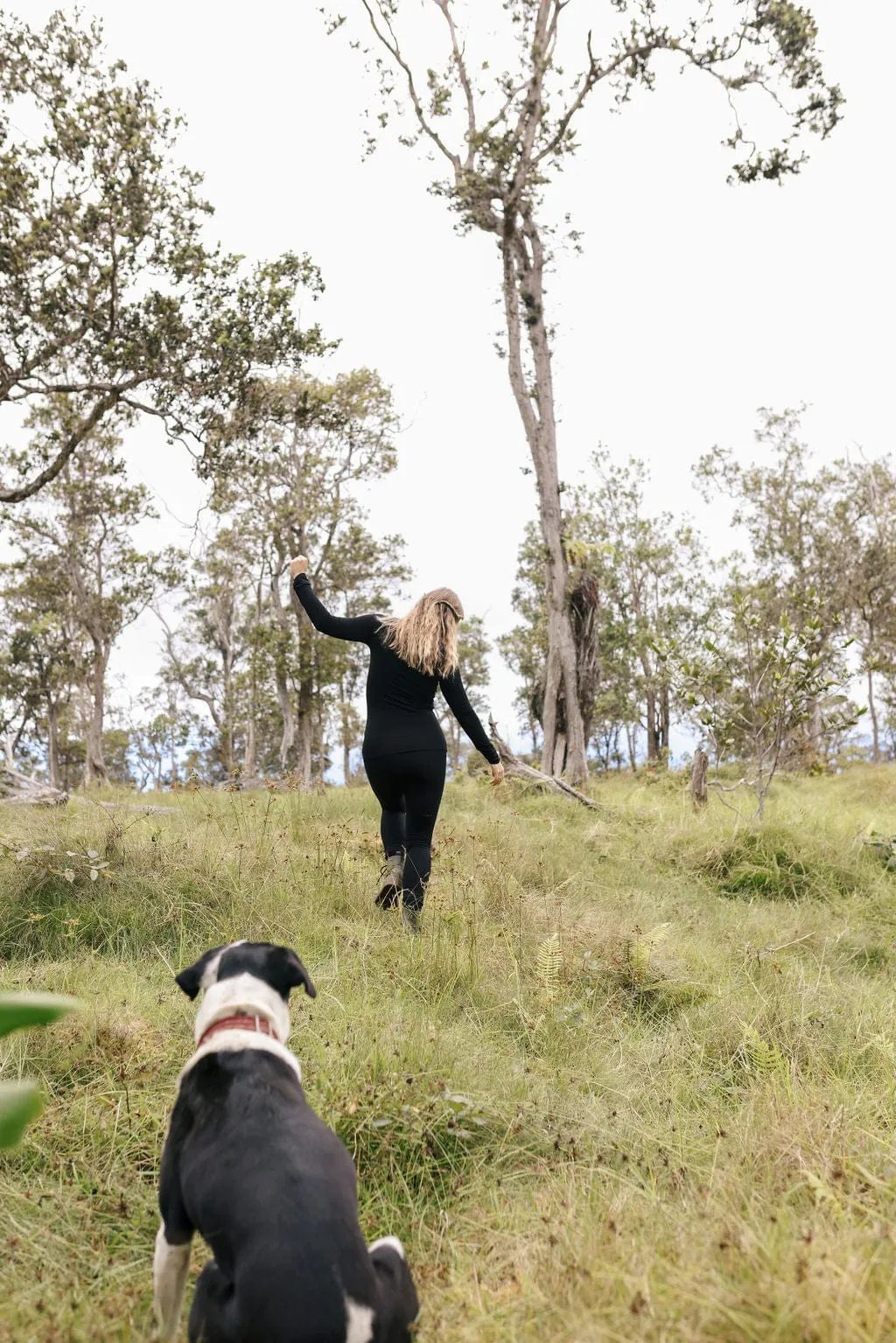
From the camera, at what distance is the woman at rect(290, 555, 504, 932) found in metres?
5.20

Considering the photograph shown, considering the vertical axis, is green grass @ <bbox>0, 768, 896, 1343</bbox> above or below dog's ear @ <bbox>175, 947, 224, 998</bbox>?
below

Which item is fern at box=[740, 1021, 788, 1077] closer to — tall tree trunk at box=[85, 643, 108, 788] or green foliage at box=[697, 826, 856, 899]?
green foliage at box=[697, 826, 856, 899]

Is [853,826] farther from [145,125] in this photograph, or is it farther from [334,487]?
[334,487]

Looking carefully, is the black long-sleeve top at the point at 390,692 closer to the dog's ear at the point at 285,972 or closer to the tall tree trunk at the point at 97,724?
the dog's ear at the point at 285,972

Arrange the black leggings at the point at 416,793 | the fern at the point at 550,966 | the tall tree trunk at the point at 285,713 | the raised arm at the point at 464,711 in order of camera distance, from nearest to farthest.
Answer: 1. the fern at the point at 550,966
2. the black leggings at the point at 416,793
3. the raised arm at the point at 464,711
4. the tall tree trunk at the point at 285,713

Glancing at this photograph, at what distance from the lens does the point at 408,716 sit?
5.32 meters

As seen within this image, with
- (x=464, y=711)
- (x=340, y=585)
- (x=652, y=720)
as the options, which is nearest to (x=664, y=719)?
(x=652, y=720)

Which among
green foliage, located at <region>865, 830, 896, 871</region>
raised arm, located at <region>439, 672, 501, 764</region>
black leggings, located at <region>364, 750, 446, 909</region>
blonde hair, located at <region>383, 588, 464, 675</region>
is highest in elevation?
blonde hair, located at <region>383, 588, 464, 675</region>

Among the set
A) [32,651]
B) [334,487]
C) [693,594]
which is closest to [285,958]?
[334,487]

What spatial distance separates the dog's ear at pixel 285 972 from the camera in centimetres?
254

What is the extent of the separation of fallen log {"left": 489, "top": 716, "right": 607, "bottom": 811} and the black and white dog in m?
8.07

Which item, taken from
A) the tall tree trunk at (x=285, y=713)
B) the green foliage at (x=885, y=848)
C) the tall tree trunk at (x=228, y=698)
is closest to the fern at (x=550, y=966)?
the green foliage at (x=885, y=848)

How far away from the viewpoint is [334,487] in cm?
2486

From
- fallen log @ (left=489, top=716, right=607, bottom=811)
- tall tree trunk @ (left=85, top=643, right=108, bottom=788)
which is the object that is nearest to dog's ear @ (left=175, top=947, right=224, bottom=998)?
fallen log @ (left=489, top=716, right=607, bottom=811)
